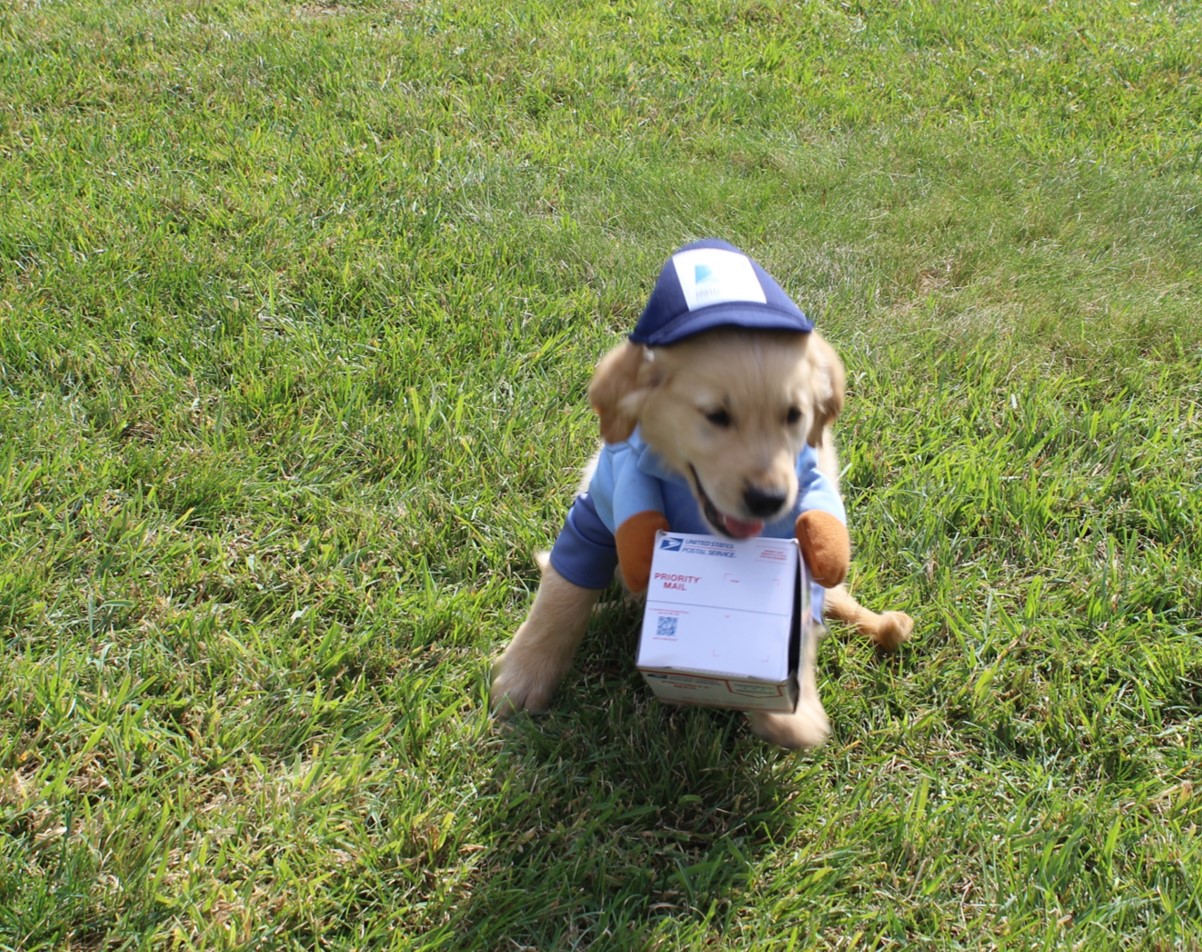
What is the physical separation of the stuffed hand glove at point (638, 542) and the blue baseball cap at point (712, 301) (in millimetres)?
369

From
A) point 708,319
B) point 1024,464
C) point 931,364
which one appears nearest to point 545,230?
point 931,364

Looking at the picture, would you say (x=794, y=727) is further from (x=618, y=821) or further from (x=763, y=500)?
(x=763, y=500)

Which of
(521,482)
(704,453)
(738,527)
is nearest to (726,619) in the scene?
(738,527)

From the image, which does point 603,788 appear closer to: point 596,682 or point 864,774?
point 596,682

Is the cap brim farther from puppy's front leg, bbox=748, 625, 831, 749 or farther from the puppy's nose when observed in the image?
puppy's front leg, bbox=748, 625, 831, 749

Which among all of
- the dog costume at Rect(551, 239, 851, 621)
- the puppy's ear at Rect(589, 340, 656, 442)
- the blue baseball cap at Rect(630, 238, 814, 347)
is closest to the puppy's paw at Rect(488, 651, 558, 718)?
the dog costume at Rect(551, 239, 851, 621)

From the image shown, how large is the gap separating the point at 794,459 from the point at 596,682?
0.84 metres

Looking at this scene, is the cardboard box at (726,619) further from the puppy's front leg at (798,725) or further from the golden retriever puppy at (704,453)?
the puppy's front leg at (798,725)

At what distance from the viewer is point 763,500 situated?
6.30 ft

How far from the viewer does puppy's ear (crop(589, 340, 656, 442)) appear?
2.13 metres

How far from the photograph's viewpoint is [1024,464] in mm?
3205

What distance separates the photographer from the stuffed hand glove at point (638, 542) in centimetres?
210

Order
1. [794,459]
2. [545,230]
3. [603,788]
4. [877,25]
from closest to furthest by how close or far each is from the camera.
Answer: [794,459] < [603,788] < [545,230] < [877,25]

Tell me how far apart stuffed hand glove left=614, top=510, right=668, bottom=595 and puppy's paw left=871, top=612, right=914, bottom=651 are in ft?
2.59
